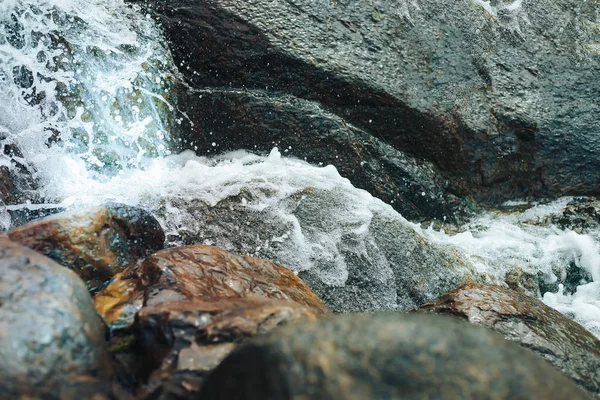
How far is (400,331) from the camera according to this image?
7.00ft

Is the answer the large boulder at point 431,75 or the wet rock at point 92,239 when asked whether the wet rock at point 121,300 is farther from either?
the large boulder at point 431,75

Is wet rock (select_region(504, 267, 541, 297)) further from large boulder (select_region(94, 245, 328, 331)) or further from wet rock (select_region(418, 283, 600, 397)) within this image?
large boulder (select_region(94, 245, 328, 331))

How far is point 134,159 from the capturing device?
223 inches

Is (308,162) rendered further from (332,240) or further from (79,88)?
(79,88)

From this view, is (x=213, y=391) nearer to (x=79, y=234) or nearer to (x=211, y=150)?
(x=79, y=234)

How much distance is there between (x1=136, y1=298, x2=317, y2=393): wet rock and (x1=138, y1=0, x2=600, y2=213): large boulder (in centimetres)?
329

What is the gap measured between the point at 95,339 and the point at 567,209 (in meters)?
5.24

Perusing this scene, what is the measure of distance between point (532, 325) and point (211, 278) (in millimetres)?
1914

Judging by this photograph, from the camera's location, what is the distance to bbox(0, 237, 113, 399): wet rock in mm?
2346

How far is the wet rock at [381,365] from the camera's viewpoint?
2006 mm

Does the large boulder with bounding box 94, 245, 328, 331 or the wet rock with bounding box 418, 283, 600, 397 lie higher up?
the large boulder with bounding box 94, 245, 328, 331

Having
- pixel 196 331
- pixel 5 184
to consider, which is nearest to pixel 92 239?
pixel 196 331

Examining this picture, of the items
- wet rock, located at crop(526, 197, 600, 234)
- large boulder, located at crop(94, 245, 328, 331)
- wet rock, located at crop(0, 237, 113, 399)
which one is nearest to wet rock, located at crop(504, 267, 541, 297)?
wet rock, located at crop(526, 197, 600, 234)

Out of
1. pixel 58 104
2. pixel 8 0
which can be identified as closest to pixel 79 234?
pixel 58 104
